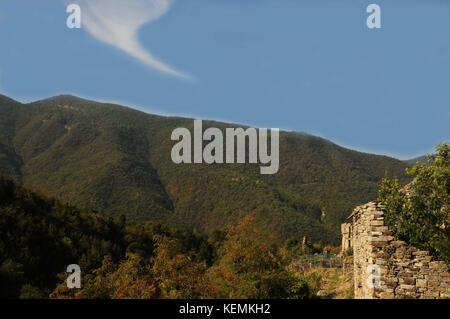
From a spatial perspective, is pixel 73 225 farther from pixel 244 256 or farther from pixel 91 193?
pixel 91 193

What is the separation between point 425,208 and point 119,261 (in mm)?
16581

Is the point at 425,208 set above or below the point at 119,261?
above

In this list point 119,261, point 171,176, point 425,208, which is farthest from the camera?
point 171,176

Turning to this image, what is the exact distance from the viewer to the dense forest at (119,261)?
14.9 meters

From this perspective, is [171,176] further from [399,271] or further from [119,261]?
[399,271]

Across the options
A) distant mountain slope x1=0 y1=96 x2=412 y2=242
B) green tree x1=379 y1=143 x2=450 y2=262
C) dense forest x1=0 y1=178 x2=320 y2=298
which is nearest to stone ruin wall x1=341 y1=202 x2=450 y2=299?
green tree x1=379 y1=143 x2=450 y2=262

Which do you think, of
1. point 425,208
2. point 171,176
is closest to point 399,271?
point 425,208

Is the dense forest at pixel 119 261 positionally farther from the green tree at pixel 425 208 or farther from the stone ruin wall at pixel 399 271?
the green tree at pixel 425 208

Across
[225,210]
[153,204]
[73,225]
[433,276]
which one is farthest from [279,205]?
[433,276]

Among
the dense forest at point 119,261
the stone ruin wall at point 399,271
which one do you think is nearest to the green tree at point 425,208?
the stone ruin wall at point 399,271

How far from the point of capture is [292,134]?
119 metres

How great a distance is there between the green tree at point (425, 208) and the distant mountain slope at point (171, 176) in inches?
1764

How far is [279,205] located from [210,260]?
1288 inches

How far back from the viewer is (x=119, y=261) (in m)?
25.8
